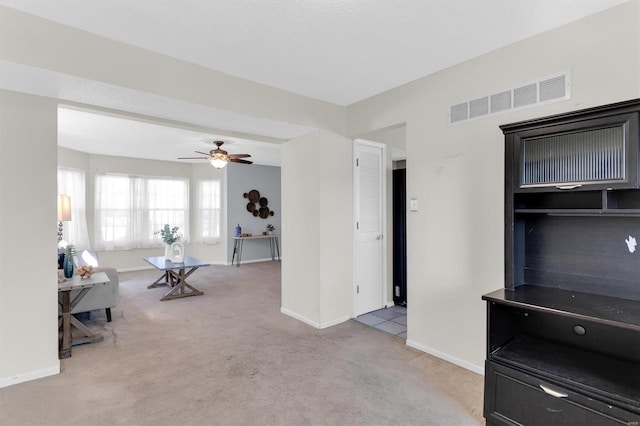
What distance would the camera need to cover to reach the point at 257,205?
8.41 metres

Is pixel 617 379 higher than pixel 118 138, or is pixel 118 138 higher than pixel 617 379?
pixel 118 138

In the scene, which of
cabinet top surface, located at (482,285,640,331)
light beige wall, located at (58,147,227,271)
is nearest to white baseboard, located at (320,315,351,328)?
cabinet top surface, located at (482,285,640,331)

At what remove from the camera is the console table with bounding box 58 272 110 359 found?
2.89 meters

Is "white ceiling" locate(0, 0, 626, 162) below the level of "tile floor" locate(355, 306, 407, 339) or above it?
above

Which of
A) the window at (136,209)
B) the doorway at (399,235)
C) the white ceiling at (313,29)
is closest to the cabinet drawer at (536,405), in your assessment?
the white ceiling at (313,29)

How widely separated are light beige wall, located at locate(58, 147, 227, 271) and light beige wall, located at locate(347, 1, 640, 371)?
227 inches

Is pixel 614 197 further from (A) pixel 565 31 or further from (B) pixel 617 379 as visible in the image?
(A) pixel 565 31

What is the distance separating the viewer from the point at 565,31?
6.99 ft

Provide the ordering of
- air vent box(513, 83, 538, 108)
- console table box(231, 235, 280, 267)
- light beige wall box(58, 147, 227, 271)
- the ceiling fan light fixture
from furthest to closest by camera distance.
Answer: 1. console table box(231, 235, 280, 267)
2. light beige wall box(58, 147, 227, 271)
3. the ceiling fan light fixture
4. air vent box(513, 83, 538, 108)

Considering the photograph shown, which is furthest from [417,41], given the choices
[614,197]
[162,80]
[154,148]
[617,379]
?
[154,148]

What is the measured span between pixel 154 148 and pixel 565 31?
6.03 m

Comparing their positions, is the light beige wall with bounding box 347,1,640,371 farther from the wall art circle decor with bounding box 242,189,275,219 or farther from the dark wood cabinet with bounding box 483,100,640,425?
the wall art circle decor with bounding box 242,189,275,219

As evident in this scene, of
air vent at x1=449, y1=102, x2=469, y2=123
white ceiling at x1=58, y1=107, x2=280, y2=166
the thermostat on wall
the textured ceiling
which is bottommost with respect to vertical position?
the thermostat on wall

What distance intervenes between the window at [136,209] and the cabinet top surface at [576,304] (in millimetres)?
7188
